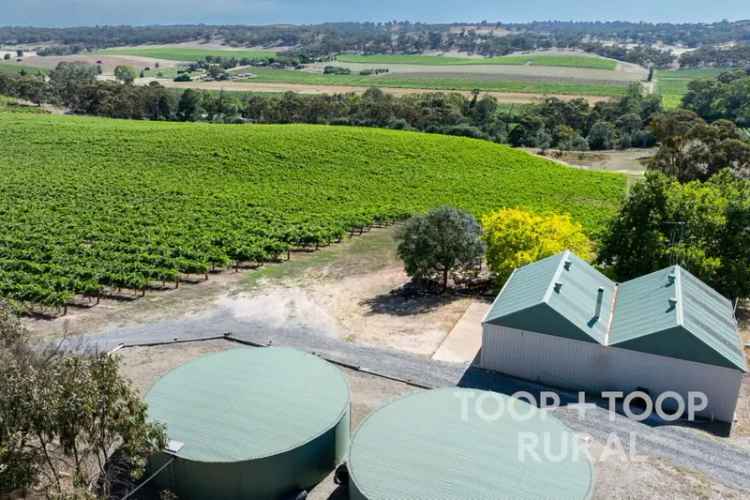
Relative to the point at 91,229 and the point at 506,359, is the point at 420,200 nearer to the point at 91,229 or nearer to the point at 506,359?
the point at 91,229

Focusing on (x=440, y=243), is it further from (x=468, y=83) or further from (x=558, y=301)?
(x=468, y=83)

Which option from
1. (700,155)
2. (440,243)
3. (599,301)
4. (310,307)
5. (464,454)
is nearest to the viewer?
(464,454)

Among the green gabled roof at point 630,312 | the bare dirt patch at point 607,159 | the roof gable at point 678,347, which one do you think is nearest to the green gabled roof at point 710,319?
the green gabled roof at point 630,312

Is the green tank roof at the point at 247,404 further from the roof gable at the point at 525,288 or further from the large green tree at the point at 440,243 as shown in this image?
the large green tree at the point at 440,243

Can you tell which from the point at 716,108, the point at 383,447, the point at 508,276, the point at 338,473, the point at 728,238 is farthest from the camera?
the point at 716,108

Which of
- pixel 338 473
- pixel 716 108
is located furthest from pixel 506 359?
pixel 716 108

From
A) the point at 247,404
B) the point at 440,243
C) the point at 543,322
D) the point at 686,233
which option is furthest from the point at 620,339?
the point at 247,404
